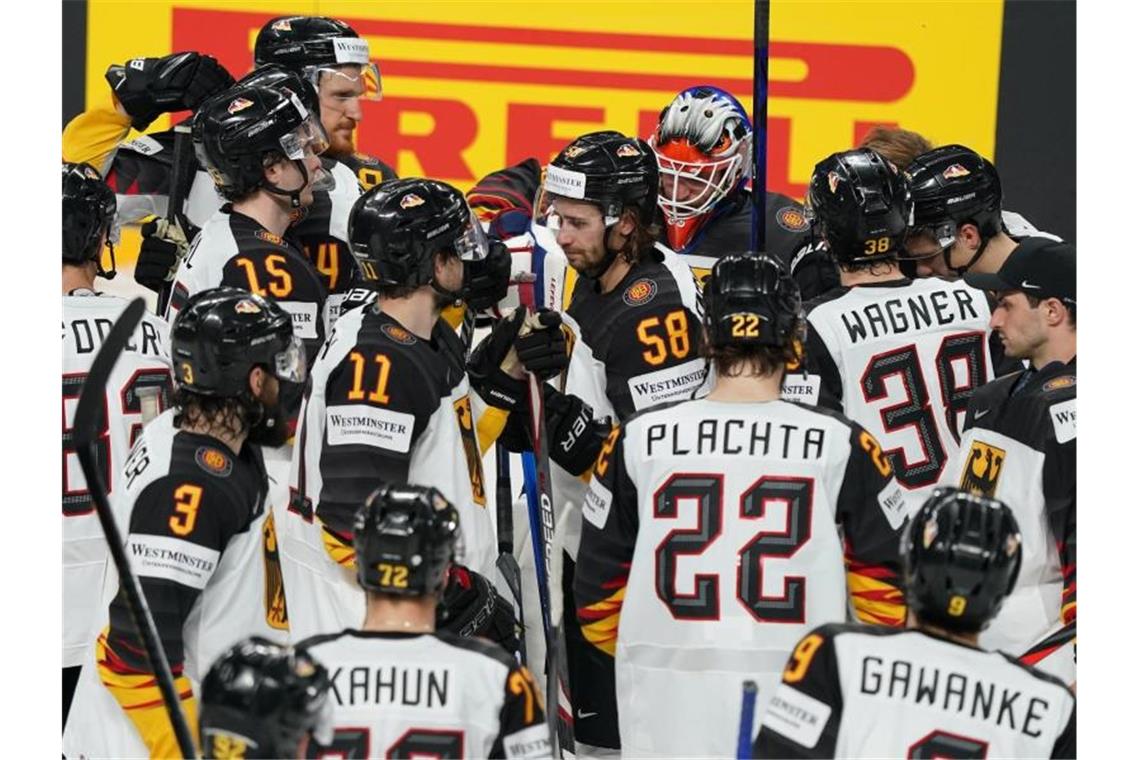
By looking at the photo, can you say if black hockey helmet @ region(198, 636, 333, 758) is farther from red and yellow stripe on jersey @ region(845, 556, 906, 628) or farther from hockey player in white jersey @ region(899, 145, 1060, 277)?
hockey player in white jersey @ region(899, 145, 1060, 277)

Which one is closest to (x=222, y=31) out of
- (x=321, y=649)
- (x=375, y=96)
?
(x=375, y=96)

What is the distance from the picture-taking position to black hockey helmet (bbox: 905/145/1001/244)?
17.1 feet

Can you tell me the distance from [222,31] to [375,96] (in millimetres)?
2498

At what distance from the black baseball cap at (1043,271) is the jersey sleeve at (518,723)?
177cm

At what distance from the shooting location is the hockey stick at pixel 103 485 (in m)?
2.91

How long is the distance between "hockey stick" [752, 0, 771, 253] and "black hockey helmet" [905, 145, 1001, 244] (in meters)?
0.47

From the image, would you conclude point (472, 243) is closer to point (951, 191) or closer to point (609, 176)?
point (609, 176)

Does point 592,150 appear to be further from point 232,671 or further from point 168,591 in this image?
point 232,671

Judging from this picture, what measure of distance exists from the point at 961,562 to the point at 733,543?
0.64 m

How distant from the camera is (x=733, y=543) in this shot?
3.65m

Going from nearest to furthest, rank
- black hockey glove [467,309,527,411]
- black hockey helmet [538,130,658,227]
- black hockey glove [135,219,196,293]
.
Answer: black hockey glove [467,309,527,411], black hockey helmet [538,130,658,227], black hockey glove [135,219,196,293]

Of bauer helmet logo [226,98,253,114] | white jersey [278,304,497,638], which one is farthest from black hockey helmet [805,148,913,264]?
bauer helmet logo [226,98,253,114]

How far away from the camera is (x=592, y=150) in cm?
462

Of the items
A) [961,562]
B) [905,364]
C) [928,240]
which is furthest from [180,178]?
[961,562]
